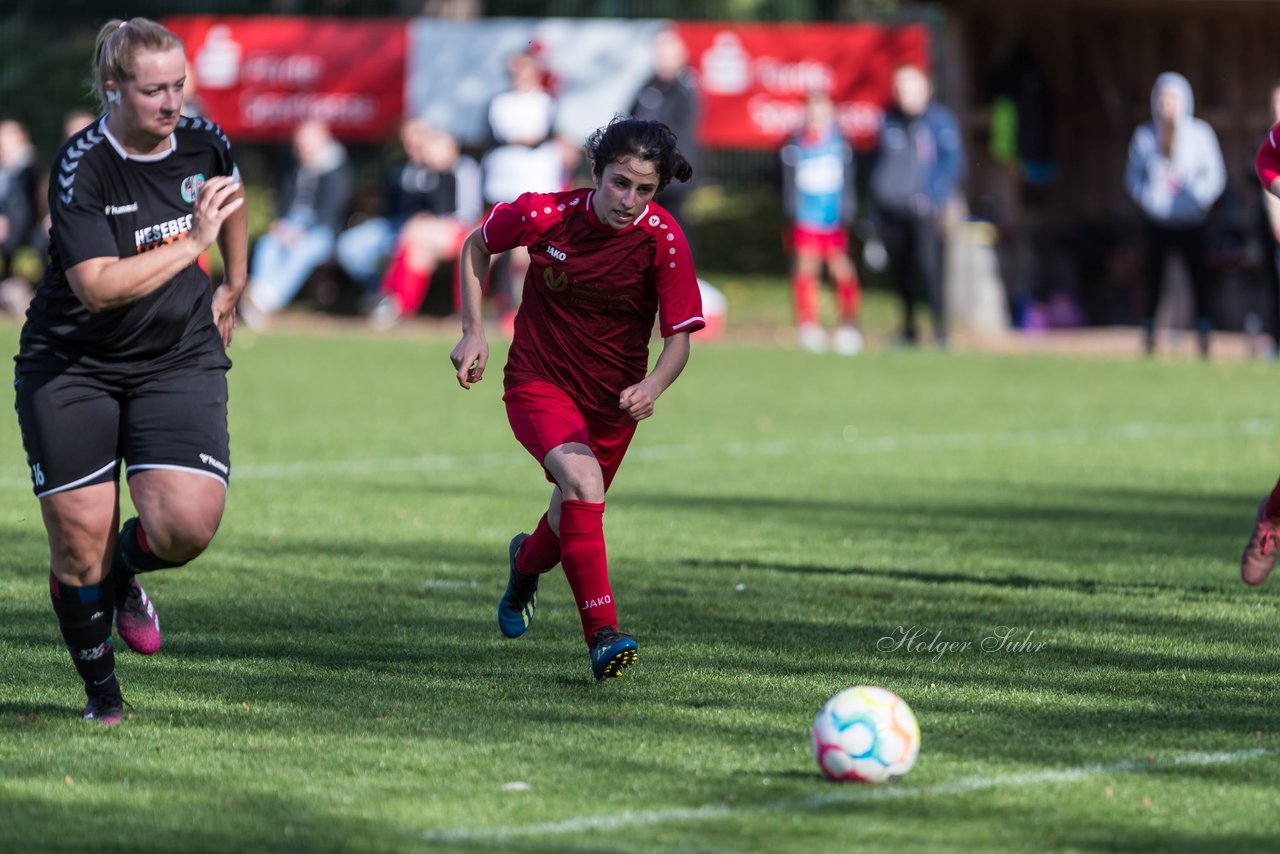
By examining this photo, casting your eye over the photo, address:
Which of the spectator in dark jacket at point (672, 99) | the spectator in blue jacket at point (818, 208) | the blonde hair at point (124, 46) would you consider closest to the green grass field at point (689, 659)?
the blonde hair at point (124, 46)

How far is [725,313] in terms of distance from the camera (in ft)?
77.0

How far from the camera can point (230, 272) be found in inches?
249

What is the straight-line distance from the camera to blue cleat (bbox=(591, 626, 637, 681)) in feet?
20.2

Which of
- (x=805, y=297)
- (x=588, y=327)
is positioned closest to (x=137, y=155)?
(x=588, y=327)

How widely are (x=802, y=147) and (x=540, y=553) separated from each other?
1403 cm

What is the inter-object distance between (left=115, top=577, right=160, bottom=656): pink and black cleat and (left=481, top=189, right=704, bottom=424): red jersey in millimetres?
1351

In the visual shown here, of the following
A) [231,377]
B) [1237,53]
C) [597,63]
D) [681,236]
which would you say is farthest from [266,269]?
[681,236]

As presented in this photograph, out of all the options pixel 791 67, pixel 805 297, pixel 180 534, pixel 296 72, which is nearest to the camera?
pixel 180 534

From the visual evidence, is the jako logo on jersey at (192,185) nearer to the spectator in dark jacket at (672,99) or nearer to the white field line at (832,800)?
the white field line at (832,800)

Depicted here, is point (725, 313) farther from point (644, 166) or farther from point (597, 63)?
point (644, 166)

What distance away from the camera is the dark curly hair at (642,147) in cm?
638

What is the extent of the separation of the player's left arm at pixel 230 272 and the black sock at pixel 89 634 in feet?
2.84

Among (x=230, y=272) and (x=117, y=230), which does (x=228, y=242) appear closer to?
(x=230, y=272)

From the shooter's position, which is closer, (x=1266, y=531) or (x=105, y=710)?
(x=105, y=710)
